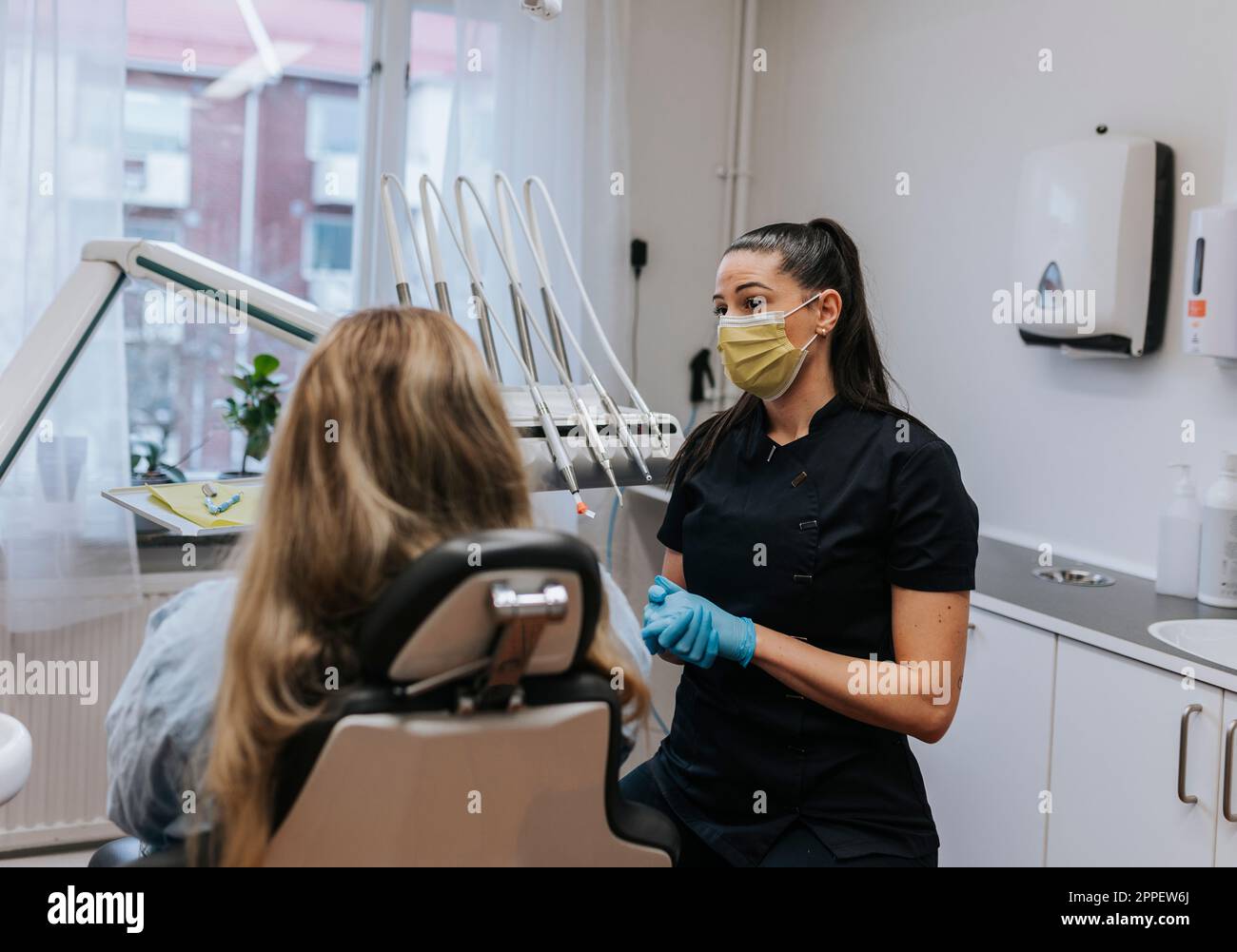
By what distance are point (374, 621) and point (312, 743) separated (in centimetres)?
11

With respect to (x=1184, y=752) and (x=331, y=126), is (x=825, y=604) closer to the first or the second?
(x=1184, y=752)

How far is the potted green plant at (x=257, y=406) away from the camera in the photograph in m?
2.58

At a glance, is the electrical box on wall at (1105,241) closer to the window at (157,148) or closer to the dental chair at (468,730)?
the dental chair at (468,730)

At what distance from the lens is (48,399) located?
116cm

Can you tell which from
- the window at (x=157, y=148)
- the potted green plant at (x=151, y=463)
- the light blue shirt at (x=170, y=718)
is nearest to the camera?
the light blue shirt at (x=170, y=718)

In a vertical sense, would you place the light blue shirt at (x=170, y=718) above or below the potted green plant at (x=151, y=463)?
below

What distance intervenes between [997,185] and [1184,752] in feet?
4.30

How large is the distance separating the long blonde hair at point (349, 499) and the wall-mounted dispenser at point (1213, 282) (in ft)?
4.37

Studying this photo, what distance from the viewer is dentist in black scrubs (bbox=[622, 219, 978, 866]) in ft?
4.51

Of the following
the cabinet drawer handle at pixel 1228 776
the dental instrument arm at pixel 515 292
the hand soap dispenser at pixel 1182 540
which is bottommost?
the cabinet drawer handle at pixel 1228 776

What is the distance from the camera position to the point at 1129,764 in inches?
66.3

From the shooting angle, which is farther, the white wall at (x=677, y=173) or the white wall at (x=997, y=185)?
the white wall at (x=677, y=173)

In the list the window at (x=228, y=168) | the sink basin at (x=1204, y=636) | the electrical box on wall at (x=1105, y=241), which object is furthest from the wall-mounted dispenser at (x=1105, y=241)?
the window at (x=228, y=168)
